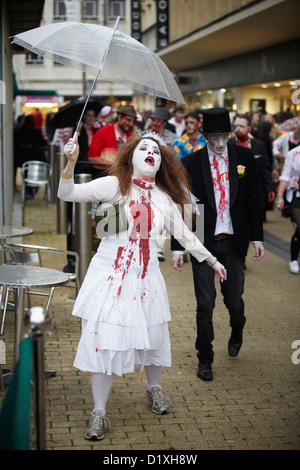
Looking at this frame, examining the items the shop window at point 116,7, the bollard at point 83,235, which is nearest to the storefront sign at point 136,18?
the shop window at point 116,7

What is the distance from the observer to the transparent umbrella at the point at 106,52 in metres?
4.94

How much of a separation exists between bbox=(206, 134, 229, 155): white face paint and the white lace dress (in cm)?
113

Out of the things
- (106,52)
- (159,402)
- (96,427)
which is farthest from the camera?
(159,402)

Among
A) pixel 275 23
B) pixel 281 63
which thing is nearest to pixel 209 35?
pixel 281 63

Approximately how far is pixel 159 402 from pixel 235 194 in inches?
69.7

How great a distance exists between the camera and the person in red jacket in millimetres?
9055

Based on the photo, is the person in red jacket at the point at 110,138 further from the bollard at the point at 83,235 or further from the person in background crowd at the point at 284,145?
the person in background crowd at the point at 284,145

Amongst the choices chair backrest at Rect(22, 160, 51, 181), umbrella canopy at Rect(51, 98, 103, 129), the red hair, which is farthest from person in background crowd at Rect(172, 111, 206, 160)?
chair backrest at Rect(22, 160, 51, 181)

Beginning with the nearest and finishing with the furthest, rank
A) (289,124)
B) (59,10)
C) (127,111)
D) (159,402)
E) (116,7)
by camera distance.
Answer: (159,402)
(127,111)
(289,124)
(59,10)
(116,7)

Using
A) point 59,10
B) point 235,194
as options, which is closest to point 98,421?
point 235,194

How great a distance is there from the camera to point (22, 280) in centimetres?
498

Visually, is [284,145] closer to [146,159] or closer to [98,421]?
[146,159]

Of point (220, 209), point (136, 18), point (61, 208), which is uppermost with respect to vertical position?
point (136, 18)

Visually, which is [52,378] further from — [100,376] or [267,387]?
[267,387]
